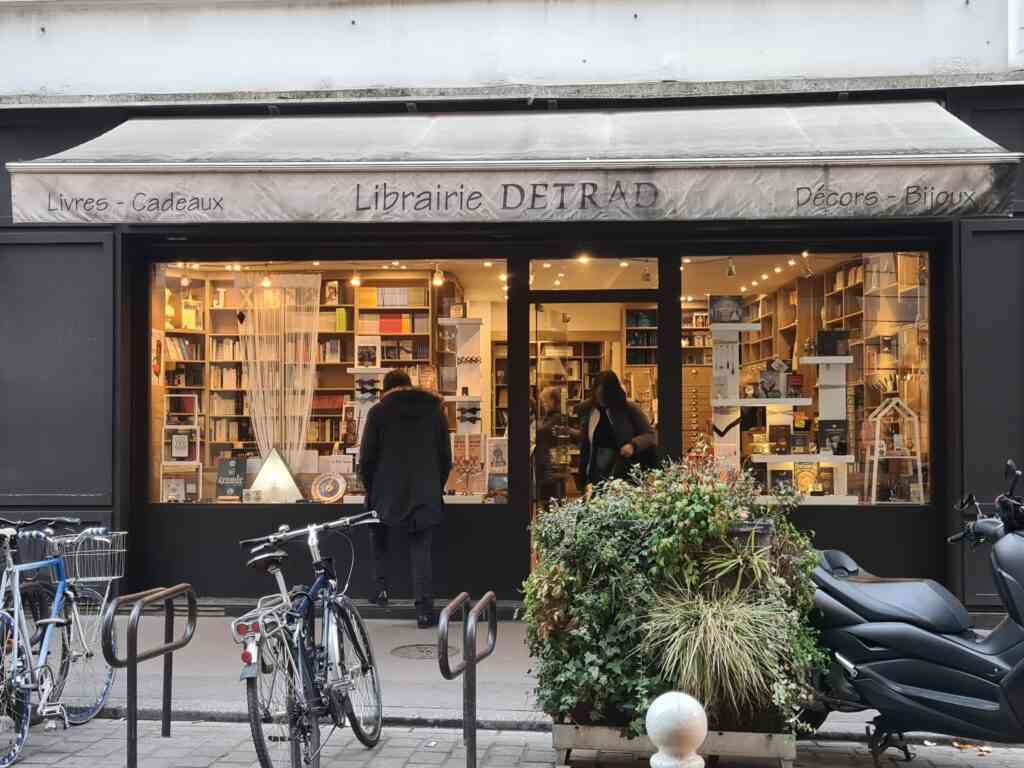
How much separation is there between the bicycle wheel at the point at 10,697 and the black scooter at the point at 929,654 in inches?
167

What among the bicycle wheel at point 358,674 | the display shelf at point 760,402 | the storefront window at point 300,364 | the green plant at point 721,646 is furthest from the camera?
the storefront window at point 300,364

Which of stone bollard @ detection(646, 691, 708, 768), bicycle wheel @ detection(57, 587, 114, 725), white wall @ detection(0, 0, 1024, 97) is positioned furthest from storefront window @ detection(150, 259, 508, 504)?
stone bollard @ detection(646, 691, 708, 768)

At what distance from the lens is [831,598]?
5.66 meters

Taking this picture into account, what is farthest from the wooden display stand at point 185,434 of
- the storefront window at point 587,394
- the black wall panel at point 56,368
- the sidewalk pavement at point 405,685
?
the storefront window at point 587,394

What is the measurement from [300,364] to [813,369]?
467cm

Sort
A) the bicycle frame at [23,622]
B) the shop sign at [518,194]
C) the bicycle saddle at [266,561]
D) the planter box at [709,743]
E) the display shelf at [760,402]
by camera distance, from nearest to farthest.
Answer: the planter box at [709,743] < the bicycle saddle at [266,561] < the bicycle frame at [23,622] < the shop sign at [518,194] < the display shelf at [760,402]

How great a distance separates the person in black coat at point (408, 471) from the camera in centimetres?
928

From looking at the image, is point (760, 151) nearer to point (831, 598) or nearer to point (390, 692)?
point (831, 598)

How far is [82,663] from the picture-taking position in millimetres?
6727

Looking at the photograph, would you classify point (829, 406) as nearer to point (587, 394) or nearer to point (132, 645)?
point (587, 394)

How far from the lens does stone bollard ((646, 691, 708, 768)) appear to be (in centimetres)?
393

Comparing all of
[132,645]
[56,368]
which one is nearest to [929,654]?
[132,645]

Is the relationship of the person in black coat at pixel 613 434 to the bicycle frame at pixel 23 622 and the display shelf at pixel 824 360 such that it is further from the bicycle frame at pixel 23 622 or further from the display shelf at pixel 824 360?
the bicycle frame at pixel 23 622

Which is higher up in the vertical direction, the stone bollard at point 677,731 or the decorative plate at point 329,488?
the decorative plate at point 329,488
